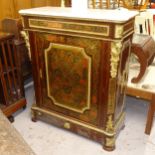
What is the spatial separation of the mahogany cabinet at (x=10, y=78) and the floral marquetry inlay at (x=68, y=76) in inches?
15.0

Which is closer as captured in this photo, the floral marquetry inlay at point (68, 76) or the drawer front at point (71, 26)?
the drawer front at point (71, 26)

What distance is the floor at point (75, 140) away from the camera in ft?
5.53

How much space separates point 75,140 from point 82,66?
675 mm

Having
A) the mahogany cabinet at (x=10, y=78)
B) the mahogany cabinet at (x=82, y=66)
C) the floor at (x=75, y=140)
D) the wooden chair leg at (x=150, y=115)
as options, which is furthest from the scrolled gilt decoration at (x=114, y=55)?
the mahogany cabinet at (x=10, y=78)

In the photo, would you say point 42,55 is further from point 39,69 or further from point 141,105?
point 141,105

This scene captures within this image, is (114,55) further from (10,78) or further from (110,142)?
(10,78)

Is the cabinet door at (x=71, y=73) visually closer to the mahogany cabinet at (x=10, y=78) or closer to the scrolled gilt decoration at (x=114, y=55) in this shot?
the scrolled gilt decoration at (x=114, y=55)

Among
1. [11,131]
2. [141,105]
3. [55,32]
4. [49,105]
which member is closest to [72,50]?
[55,32]

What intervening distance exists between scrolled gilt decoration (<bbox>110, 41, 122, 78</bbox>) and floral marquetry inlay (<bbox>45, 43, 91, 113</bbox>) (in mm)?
178

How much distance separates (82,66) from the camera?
154 cm

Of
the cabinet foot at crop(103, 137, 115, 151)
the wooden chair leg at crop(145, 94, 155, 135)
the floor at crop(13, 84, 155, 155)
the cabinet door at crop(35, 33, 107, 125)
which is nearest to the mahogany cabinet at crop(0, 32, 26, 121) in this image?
the floor at crop(13, 84, 155, 155)

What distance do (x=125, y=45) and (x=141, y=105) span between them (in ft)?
3.42

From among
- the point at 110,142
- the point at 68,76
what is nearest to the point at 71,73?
the point at 68,76

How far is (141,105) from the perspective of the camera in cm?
229
